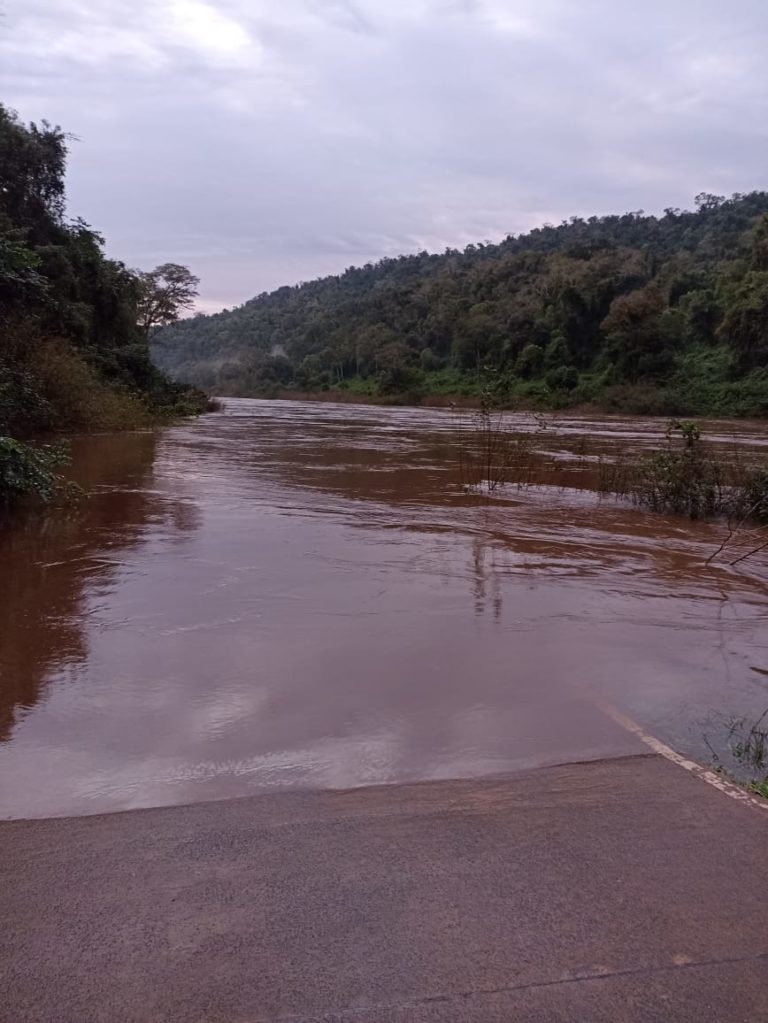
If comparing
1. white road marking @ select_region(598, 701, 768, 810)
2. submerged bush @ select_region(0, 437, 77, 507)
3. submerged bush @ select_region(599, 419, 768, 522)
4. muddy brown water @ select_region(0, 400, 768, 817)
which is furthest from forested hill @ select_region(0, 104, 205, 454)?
submerged bush @ select_region(599, 419, 768, 522)

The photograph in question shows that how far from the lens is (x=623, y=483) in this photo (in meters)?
13.6

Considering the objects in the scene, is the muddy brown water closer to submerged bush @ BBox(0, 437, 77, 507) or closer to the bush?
submerged bush @ BBox(0, 437, 77, 507)

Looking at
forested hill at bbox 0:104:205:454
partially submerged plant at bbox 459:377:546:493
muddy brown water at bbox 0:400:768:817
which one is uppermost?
forested hill at bbox 0:104:205:454

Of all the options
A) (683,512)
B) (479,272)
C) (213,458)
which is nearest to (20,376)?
(213,458)

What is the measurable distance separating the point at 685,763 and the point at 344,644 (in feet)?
8.94

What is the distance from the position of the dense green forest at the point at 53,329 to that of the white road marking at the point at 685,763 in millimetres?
7137

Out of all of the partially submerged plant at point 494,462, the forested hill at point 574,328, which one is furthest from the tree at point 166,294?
the partially submerged plant at point 494,462

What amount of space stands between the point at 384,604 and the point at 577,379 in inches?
1850

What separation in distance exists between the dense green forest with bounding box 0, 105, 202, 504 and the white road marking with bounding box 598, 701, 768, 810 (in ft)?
23.4

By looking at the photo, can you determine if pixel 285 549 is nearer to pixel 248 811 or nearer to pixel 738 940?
pixel 248 811

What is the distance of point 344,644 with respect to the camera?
6.08 meters

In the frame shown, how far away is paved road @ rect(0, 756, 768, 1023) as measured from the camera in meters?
2.33

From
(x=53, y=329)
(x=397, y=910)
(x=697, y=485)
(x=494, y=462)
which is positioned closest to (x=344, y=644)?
(x=397, y=910)

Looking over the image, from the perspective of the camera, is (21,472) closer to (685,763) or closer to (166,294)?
(685,763)
